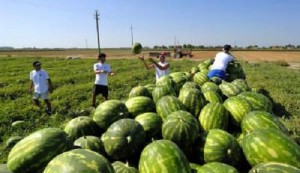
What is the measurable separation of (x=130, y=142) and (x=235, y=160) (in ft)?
3.34

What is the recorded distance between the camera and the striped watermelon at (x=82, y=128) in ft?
13.3

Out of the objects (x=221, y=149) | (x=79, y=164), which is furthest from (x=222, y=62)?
(x=79, y=164)

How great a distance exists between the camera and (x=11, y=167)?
3.20 m

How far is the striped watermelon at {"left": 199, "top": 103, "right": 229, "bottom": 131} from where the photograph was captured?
4.19m

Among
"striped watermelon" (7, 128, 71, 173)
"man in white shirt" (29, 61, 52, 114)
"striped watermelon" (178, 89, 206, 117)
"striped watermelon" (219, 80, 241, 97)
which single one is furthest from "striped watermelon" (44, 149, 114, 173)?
"man in white shirt" (29, 61, 52, 114)

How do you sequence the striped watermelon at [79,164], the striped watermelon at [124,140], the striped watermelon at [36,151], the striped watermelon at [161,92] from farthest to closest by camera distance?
1. the striped watermelon at [161,92]
2. the striped watermelon at [124,140]
3. the striped watermelon at [36,151]
4. the striped watermelon at [79,164]

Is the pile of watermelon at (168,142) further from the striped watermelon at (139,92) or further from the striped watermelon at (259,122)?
the striped watermelon at (139,92)

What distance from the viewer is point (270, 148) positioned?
3330mm

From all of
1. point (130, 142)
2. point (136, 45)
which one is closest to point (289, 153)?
point (130, 142)

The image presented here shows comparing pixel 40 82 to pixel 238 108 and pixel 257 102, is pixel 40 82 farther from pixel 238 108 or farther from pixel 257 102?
pixel 238 108

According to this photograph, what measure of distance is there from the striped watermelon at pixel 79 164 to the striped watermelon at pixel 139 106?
184 cm

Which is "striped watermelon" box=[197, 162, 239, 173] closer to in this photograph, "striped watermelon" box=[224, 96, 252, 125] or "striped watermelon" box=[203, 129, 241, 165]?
"striped watermelon" box=[203, 129, 241, 165]

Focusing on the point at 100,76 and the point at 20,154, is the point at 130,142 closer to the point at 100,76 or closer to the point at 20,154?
the point at 20,154

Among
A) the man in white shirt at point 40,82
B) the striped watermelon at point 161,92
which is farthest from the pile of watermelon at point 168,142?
the man in white shirt at point 40,82
